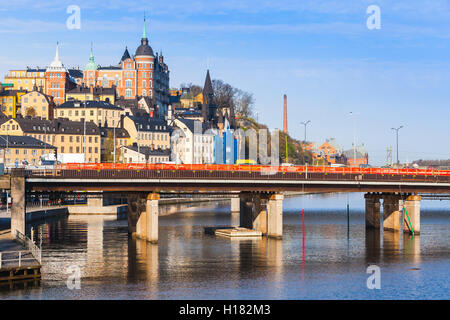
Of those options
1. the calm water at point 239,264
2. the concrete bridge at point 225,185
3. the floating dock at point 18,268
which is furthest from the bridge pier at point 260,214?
the floating dock at point 18,268

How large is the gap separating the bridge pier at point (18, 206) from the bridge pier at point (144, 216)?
1796cm

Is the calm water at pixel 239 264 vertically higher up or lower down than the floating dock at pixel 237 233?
lower down

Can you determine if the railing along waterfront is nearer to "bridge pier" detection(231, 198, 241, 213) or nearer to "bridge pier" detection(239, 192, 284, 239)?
"bridge pier" detection(239, 192, 284, 239)

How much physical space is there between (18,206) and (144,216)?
20427 mm

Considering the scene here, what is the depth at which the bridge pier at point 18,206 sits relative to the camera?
315 feet

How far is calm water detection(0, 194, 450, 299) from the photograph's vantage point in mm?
70562

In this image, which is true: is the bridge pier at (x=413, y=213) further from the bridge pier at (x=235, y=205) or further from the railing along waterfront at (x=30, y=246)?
A: the railing along waterfront at (x=30, y=246)

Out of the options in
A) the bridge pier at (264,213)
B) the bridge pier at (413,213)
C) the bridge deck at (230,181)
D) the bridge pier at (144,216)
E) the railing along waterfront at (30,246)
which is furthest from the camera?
the bridge pier at (413,213)

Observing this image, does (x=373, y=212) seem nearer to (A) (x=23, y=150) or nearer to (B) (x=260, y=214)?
(B) (x=260, y=214)

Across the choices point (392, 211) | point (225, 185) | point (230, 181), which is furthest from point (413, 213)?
point (225, 185)

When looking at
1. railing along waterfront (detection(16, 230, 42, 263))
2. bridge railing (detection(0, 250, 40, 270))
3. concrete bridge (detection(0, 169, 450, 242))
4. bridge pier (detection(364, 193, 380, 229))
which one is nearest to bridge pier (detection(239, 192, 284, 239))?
concrete bridge (detection(0, 169, 450, 242))

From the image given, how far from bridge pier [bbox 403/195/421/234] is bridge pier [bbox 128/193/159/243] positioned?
43399 millimetres

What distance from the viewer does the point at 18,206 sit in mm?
96188
